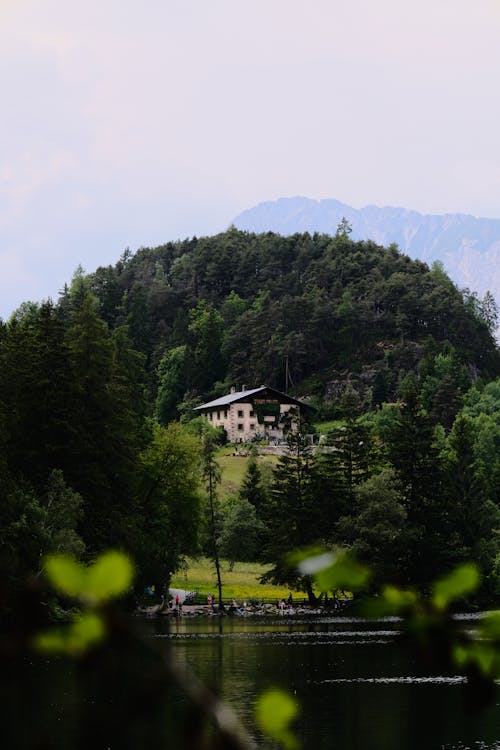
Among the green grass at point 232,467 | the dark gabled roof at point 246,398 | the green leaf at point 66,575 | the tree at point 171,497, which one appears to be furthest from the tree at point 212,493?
the green leaf at point 66,575

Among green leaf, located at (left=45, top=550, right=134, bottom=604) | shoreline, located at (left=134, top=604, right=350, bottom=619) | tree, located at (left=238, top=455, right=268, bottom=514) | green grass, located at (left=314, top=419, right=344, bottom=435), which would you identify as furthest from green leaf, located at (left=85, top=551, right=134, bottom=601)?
green grass, located at (left=314, top=419, right=344, bottom=435)

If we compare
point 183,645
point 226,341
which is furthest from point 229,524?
point 226,341

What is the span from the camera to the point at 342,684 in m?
36.6

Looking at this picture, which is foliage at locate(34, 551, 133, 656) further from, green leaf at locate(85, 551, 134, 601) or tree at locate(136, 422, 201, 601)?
tree at locate(136, 422, 201, 601)

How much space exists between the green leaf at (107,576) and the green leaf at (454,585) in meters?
0.55

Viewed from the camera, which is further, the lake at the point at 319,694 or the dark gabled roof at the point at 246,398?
the dark gabled roof at the point at 246,398

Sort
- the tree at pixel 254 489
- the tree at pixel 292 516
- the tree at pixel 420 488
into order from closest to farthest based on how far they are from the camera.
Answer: the tree at pixel 420 488
the tree at pixel 292 516
the tree at pixel 254 489

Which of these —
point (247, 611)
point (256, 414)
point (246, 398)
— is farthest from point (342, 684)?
point (246, 398)

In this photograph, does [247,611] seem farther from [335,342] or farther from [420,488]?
[335,342]

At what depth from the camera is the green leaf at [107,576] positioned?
5.60ft

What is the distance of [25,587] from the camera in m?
1.73

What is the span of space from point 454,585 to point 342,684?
35832 mm

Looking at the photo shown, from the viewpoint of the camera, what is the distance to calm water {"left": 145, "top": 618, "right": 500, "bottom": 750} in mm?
27703

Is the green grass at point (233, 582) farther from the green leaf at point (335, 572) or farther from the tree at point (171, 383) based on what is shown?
the tree at point (171, 383)
